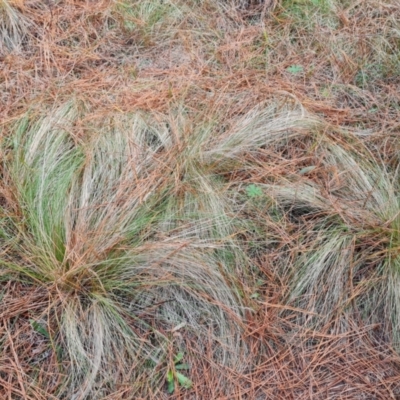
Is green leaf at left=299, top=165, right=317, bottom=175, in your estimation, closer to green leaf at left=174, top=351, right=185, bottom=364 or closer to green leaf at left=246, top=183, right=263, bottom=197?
green leaf at left=246, top=183, right=263, bottom=197

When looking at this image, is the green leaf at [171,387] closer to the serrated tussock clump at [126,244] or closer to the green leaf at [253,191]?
the serrated tussock clump at [126,244]

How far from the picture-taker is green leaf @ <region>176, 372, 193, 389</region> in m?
1.55

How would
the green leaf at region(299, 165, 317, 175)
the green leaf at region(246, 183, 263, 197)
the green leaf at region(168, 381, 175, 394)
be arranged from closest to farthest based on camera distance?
the green leaf at region(168, 381, 175, 394) < the green leaf at region(246, 183, 263, 197) < the green leaf at region(299, 165, 317, 175)

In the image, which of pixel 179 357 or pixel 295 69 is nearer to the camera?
pixel 179 357

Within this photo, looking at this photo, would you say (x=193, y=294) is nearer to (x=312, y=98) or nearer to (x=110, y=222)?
(x=110, y=222)

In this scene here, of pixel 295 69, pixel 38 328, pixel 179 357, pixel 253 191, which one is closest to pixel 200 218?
pixel 253 191

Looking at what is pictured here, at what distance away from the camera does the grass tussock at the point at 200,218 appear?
62.4 inches

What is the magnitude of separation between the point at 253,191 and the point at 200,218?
25 centimetres

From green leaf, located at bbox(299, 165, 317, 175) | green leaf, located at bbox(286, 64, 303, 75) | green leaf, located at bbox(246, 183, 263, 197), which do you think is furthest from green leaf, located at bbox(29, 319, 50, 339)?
green leaf, located at bbox(286, 64, 303, 75)

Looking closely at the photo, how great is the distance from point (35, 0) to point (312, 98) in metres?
1.56

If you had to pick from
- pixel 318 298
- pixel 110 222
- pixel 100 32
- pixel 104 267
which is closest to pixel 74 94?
pixel 100 32

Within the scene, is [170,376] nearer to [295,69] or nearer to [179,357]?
[179,357]

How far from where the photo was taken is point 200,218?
6.04 feet

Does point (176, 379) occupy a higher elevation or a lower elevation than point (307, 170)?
lower
